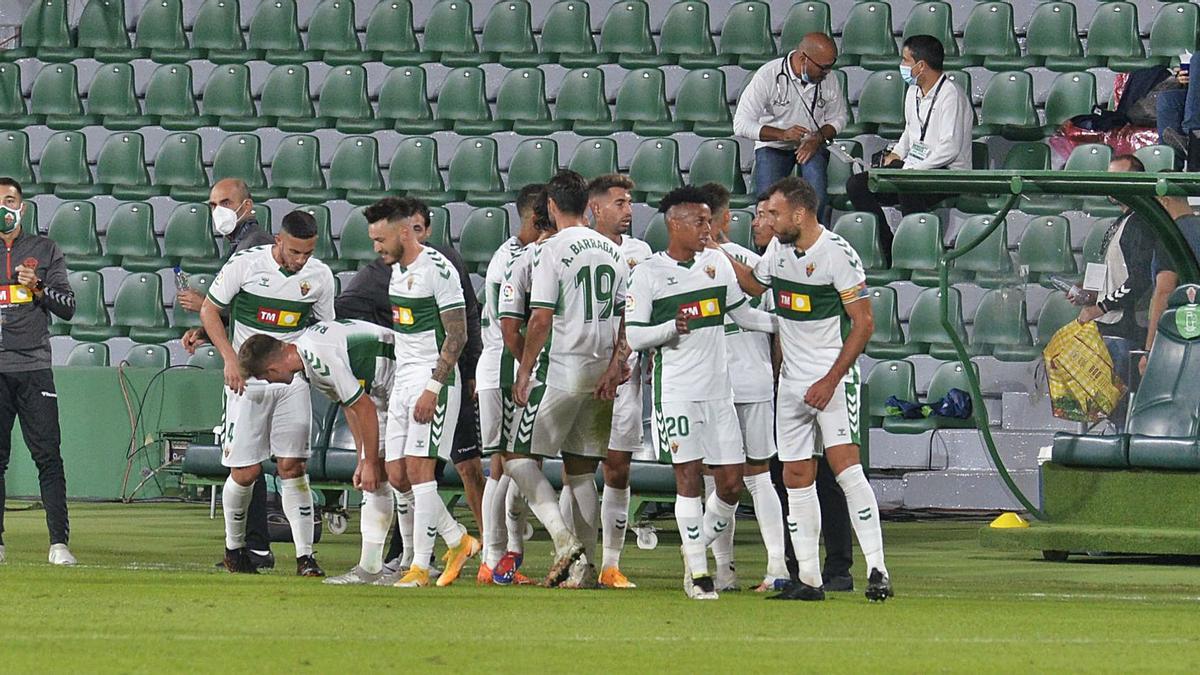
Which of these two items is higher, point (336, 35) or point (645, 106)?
point (336, 35)

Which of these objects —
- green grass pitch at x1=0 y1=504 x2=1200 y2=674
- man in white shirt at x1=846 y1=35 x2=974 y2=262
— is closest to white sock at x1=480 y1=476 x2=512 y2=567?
green grass pitch at x1=0 y1=504 x2=1200 y2=674

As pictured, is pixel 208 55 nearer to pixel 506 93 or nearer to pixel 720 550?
pixel 506 93

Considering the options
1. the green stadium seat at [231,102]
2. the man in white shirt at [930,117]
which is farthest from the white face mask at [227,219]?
the green stadium seat at [231,102]

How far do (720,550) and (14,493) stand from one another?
8.79 meters

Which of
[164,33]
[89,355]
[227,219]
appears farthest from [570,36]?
[227,219]

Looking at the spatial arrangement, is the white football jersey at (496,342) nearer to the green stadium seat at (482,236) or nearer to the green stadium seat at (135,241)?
the green stadium seat at (482,236)

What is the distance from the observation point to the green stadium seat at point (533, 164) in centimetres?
1670

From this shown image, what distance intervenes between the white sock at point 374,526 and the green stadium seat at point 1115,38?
918cm

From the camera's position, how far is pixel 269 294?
32.8ft

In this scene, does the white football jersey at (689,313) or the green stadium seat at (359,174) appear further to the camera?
the green stadium seat at (359,174)

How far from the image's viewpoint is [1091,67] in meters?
16.4

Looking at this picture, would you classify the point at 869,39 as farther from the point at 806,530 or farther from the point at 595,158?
the point at 806,530

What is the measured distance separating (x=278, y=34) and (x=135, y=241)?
250cm

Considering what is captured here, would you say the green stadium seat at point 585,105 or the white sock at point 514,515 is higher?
the green stadium seat at point 585,105
